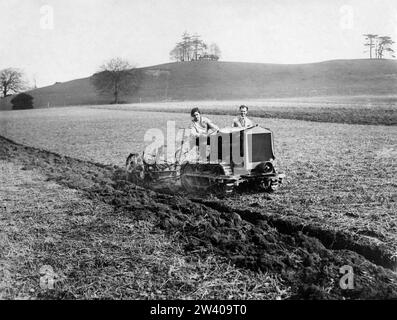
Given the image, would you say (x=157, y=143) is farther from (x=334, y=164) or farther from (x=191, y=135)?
(x=334, y=164)

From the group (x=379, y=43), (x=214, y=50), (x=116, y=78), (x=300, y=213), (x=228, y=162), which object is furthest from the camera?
(x=116, y=78)

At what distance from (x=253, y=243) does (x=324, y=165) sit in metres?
6.36

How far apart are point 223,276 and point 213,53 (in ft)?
59.5

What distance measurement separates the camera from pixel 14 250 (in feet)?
19.5

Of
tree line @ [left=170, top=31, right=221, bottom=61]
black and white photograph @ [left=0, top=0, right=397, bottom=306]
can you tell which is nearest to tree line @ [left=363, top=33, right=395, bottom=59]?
black and white photograph @ [left=0, top=0, right=397, bottom=306]

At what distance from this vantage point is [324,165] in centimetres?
1177

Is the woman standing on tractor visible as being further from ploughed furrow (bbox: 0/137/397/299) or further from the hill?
the hill

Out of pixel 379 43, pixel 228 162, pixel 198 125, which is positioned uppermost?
pixel 379 43

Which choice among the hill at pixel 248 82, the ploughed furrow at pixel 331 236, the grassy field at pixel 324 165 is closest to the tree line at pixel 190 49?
the grassy field at pixel 324 165

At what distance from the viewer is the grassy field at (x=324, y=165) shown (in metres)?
6.96

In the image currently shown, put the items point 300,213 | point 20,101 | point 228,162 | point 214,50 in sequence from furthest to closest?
point 20,101 < point 214,50 < point 228,162 < point 300,213

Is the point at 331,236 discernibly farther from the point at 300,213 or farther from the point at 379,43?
the point at 379,43

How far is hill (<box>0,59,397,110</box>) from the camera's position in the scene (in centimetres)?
4538

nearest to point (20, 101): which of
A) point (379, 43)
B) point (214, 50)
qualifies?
point (214, 50)
